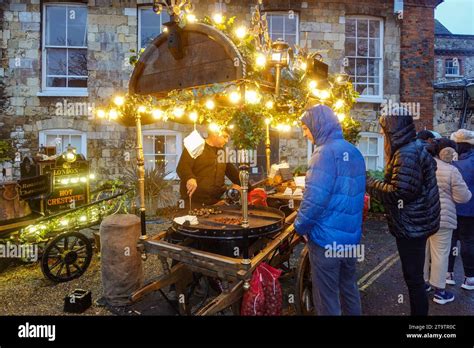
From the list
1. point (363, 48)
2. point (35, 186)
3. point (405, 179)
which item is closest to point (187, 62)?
point (405, 179)

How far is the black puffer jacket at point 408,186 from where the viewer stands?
3391 millimetres

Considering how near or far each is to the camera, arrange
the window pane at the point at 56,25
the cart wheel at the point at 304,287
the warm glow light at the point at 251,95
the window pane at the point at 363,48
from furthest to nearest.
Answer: the window pane at the point at 363,48, the window pane at the point at 56,25, the cart wheel at the point at 304,287, the warm glow light at the point at 251,95

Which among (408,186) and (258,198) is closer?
(408,186)

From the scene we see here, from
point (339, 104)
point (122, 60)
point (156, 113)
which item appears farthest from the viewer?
point (122, 60)

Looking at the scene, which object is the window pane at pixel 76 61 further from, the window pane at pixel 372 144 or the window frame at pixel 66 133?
the window pane at pixel 372 144

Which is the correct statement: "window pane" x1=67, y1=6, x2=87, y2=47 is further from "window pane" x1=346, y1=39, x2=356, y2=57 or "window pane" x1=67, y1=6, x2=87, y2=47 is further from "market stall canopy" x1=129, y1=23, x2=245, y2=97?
"window pane" x1=346, y1=39, x2=356, y2=57

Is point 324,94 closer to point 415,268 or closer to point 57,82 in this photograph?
point 415,268

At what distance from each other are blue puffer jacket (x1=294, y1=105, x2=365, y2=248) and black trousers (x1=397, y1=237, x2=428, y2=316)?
66 centimetres

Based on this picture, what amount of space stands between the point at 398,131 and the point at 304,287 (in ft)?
6.55

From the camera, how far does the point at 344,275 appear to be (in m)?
3.30

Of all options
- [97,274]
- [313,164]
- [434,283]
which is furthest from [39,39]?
[434,283]

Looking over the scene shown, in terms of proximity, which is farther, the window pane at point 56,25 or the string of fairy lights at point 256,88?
the window pane at point 56,25

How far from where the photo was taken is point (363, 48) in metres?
12.0

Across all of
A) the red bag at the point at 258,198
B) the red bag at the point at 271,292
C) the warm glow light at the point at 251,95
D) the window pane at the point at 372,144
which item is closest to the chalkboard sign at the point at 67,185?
the red bag at the point at 258,198
